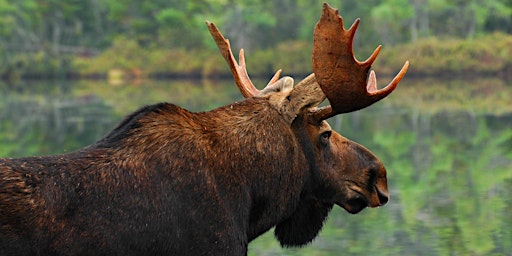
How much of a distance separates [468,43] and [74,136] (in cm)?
4573

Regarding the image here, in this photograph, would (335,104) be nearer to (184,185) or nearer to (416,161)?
(184,185)

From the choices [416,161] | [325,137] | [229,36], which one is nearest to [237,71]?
[325,137]

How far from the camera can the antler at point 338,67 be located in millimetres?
4613

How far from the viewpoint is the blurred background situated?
9.66 m

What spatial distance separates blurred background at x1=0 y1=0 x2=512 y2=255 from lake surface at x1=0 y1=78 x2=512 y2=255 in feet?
0.09

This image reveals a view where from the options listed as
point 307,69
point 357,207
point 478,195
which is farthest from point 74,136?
point 307,69

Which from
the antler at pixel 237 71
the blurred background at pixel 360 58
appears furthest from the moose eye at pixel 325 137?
the blurred background at pixel 360 58

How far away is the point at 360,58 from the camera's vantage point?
64.6 metres

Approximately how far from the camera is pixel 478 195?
1112 cm

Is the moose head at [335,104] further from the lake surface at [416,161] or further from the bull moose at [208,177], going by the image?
the lake surface at [416,161]

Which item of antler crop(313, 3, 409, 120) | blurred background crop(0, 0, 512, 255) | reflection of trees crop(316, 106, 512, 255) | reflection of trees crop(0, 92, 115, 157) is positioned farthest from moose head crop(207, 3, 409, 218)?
reflection of trees crop(0, 92, 115, 157)

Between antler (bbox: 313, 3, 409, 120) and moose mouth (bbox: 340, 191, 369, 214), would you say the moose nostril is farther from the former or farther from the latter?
antler (bbox: 313, 3, 409, 120)

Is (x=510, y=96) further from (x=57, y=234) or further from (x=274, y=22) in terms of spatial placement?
(x=274, y=22)

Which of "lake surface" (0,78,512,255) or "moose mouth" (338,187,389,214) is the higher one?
"moose mouth" (338,187,389,214)
